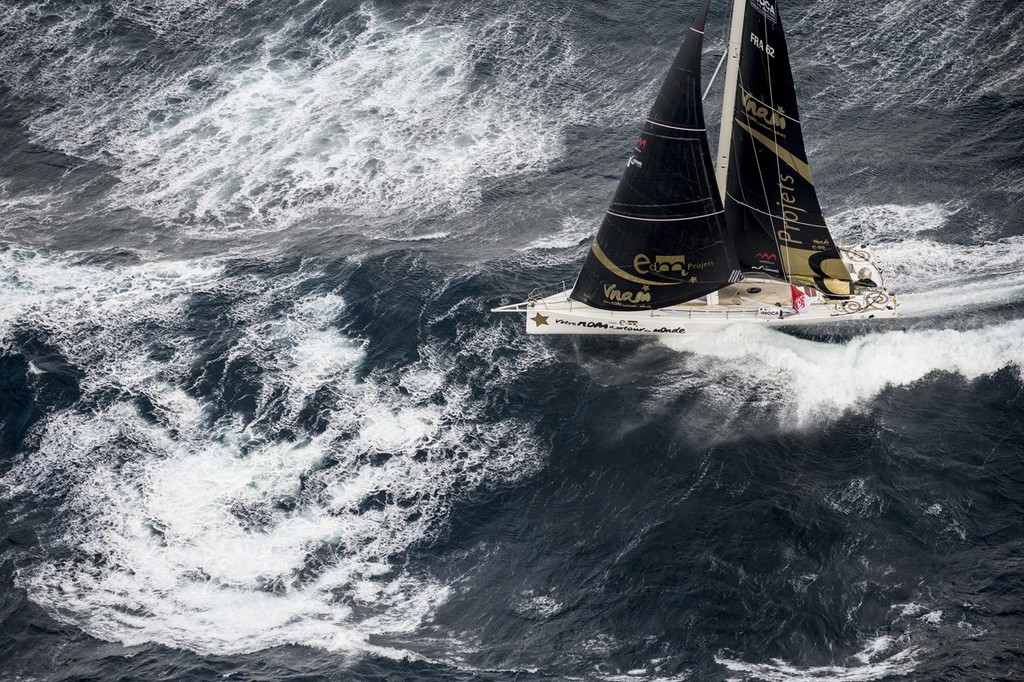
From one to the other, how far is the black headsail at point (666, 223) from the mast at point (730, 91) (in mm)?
1855

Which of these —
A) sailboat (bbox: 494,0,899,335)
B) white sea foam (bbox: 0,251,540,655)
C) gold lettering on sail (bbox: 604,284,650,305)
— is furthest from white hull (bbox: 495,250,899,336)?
white sea foam (bbox: 0,251,540,655)

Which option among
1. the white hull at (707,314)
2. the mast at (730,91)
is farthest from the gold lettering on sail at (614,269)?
the mast at (730,91)

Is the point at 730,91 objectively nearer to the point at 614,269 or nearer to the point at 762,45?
the point at 762,45

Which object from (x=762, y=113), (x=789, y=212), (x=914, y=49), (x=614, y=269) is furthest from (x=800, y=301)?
(x=914, y=49)

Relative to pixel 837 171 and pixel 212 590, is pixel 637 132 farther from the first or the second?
pixel 212 590

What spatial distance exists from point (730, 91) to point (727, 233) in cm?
860

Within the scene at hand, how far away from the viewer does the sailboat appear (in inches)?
2544

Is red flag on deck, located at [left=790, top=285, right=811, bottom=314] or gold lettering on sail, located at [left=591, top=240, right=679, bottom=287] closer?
gold lettering on sail, located at [left=591, top=240, right=679, bottom=287]

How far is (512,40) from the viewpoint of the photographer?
9462 cm

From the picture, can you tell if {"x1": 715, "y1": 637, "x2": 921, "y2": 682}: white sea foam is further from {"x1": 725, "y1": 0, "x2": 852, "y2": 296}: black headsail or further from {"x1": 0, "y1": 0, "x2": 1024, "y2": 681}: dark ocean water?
{"x1": 725, "y1": 0, "x2": 852, "y2": 296}: black headsail

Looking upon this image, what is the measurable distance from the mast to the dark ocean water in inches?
432

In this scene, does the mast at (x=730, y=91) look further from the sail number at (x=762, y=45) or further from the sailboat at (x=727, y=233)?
the sail number at (x=762, y=45)

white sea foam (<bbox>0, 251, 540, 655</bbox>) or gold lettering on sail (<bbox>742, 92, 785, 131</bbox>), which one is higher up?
gold lettering on sail (<bbox>742, 92, 785, 131</bbox>)

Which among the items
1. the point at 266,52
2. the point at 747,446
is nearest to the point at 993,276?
the point at 747,446
